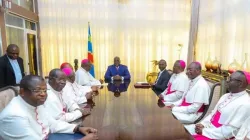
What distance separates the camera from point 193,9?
554cm

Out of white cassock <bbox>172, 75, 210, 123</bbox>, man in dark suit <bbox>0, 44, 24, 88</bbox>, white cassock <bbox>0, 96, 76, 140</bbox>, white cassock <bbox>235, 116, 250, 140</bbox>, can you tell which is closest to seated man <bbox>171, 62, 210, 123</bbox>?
white cassock <bbox>172, 75, 210, 123</bbox>

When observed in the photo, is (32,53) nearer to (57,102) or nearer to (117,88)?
(117,88)

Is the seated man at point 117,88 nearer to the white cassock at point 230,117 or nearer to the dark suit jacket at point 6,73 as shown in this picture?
the white cassock at point 230,117

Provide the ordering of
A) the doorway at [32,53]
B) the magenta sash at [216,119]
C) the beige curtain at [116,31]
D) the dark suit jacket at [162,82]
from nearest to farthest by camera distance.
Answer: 1. the magenta sash at [216,119]
2. the dark suit jacket at [162,82]
3. the doorway at [32,53]
4. the beige curtain at [116,31]

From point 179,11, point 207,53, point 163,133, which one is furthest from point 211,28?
point 163,133

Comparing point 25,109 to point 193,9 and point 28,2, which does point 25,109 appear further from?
point 193,9

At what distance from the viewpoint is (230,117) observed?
1.78 m

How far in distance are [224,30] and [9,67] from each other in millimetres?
4254

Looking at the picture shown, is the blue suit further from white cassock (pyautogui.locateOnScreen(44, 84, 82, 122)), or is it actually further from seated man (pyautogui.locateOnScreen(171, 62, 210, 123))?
white cassock (pyautogui.locateOnScreen(44, 84, 82, 122))

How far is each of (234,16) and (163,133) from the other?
3197 millimetres

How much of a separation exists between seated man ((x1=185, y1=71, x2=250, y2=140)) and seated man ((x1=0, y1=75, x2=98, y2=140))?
109 centimetres

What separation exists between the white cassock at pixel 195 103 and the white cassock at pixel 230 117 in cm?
39

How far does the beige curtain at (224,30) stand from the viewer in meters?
3.38

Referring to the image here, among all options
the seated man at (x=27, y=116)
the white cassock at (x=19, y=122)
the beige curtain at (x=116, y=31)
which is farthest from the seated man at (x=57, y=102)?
the beige curtain at (x=116, y=31)
